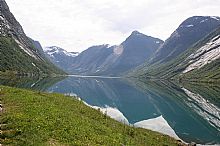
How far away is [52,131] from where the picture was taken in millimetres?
29766

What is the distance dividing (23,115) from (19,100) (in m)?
12.5

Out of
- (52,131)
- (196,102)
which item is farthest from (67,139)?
(196,102)

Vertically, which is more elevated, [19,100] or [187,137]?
[19,100]

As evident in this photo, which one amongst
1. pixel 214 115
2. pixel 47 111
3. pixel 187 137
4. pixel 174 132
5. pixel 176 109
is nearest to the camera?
pixel 47 111

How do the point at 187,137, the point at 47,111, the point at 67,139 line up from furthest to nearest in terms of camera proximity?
1. the point at 187,137
2. the point at 47,111
3. the point at 67,139

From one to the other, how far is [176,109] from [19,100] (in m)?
80.8

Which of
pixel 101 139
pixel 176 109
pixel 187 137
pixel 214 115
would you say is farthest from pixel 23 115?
pixel 176 109

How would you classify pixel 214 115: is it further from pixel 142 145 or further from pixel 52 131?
pixel 52 131

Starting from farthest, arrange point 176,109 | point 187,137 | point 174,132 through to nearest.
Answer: point 176,109 < point 174,132 < point 187,137

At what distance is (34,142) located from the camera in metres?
25.8

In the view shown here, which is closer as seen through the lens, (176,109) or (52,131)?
(52,131)

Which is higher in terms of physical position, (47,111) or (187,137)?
(47,111)

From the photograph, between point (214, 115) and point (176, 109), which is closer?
point (214, 115)

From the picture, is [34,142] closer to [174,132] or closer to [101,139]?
[101,139]
